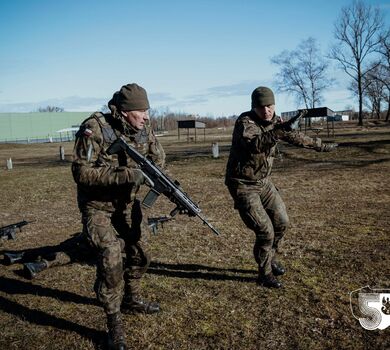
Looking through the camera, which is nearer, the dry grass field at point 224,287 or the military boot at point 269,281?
the dry grass field at point 224,287

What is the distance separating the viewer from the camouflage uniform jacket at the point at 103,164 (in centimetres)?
382

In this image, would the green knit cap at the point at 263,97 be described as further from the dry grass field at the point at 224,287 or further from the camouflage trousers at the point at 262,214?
the dry grass field at the point at 224,287

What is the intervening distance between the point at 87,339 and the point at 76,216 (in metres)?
6.35

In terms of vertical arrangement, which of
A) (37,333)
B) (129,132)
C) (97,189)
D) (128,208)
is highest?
(129,132)

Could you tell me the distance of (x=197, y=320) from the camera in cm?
433

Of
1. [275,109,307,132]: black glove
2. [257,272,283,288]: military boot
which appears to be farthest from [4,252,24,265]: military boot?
[275,109,307,132]: black glove

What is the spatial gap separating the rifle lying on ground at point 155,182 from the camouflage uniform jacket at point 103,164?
84 mm

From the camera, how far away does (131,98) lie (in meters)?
4.13

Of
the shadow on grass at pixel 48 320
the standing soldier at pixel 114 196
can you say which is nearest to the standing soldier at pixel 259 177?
the standing soldier at pixel 114 196

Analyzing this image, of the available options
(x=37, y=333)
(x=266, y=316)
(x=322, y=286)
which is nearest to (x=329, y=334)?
(x=266, y=316)

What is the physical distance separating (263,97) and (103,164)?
2.04 meters

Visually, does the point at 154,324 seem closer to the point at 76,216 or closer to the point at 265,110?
the point at 265,110

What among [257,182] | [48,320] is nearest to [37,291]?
[48,320]

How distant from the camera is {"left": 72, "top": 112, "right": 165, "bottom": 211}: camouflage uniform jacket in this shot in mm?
3820
